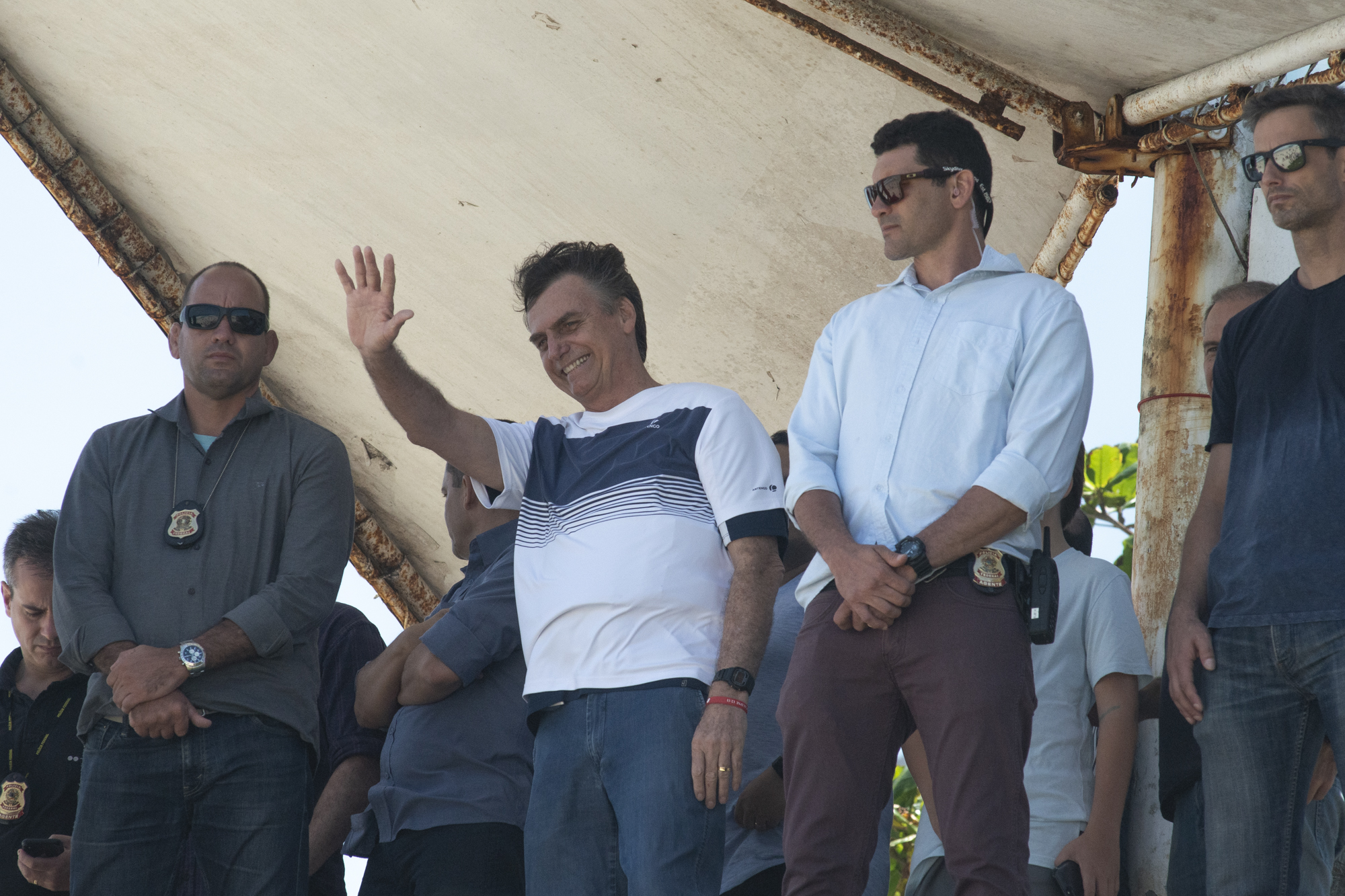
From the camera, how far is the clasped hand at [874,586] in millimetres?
2252

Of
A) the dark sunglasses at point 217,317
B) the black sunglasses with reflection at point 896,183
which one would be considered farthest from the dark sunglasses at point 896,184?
the dark sunglasses at point 217,317

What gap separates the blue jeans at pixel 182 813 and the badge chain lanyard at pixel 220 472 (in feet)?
1.68

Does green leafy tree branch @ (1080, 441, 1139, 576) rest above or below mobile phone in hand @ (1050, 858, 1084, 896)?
above

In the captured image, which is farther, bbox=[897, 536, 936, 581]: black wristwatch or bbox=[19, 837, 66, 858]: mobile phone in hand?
bbox=[19, 837, 66, 858]: mobile phone in hand

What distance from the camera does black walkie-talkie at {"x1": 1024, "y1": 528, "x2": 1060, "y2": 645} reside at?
226cm

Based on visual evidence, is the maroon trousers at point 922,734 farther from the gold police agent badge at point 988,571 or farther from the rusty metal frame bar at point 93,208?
the rusty metal frame bar at point 93,208

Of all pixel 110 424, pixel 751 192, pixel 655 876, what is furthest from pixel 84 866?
pixel 751 192

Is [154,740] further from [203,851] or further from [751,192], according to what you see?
[751,192]

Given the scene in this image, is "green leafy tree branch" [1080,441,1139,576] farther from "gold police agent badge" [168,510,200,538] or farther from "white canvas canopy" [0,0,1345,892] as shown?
"gold police agent badge" [168,510,200,538]

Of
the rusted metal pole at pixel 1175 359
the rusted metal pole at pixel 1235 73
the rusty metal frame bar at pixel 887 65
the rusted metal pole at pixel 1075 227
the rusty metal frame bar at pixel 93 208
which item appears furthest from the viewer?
the rusty metal frame bar at pixel 93 208

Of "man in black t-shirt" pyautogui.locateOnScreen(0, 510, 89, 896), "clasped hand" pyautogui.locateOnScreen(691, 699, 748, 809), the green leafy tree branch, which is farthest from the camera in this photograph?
the green leafy tree branch

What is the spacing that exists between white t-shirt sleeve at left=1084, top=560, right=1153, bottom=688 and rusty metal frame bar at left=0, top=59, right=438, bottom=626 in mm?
2936

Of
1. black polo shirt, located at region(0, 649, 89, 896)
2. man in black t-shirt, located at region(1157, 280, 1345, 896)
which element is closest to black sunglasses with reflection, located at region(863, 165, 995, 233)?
man in black t-shirt, located at region(1157, 280, 1345, 896)

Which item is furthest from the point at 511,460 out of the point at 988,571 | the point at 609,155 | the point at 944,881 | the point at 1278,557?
the point at 609,155
